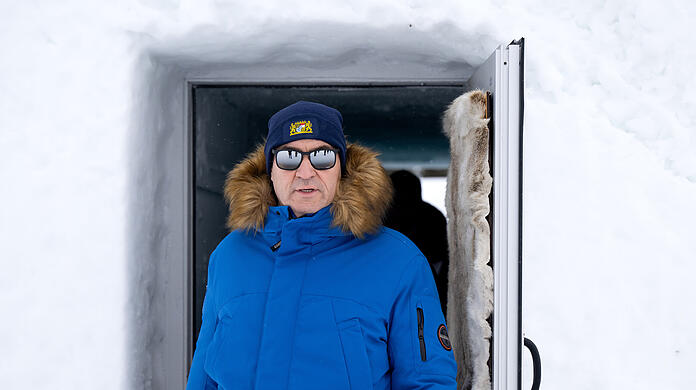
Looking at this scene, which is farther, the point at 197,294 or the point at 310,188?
the point at 197,294

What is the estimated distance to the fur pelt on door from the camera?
208 centimetres

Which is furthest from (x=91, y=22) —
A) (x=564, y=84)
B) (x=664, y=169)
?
(x=664, y=169)

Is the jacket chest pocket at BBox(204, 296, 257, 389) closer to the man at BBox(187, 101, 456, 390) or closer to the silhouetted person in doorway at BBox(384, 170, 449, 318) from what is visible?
the man at BBox(187, 101, 456, 390)

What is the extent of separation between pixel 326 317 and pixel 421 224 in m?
1.87

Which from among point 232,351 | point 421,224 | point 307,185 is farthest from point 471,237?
point 421,224

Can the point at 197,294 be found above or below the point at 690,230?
below

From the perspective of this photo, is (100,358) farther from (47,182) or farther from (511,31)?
(511,31)

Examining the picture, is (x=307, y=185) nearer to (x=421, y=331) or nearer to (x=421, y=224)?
(x=421, y=331)

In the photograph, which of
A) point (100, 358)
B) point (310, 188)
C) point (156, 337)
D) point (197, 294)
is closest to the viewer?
point (310, 188)

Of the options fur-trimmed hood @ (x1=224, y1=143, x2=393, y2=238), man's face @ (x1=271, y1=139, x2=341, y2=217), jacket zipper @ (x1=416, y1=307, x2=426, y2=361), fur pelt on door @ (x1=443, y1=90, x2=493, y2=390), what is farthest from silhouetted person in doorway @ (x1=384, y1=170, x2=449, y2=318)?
jacket zipper @ (x1=416, y1=307, x2=426, y2=361)

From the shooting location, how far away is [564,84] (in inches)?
102

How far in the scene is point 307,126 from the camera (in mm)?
1962

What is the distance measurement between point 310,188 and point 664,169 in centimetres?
170

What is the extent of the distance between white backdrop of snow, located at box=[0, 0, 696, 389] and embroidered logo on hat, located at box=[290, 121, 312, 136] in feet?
2.59
